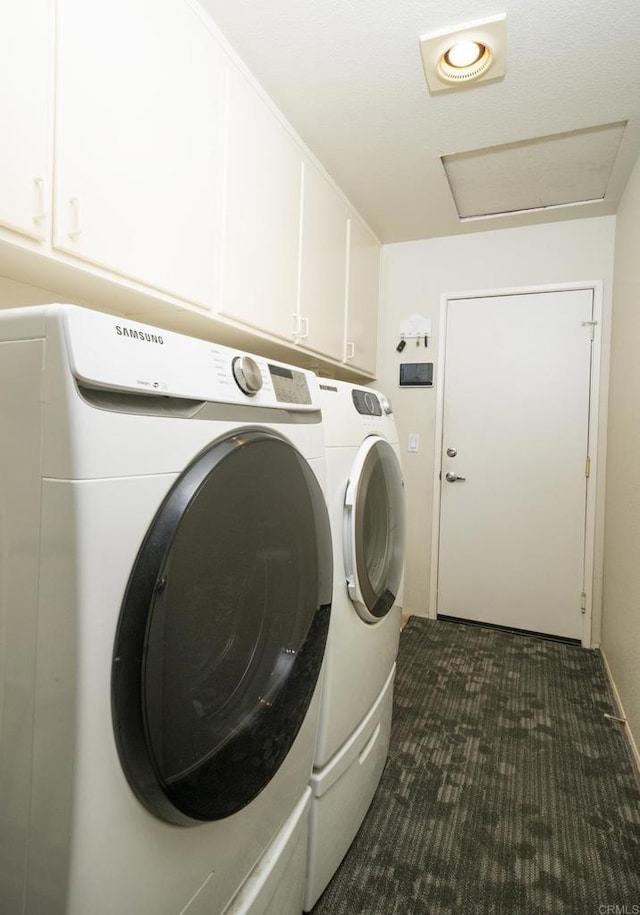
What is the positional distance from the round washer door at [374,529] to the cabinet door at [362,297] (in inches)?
49.3

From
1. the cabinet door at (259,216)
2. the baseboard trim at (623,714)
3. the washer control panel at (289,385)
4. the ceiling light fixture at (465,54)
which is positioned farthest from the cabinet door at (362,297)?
the baseboard trim at (623,714)

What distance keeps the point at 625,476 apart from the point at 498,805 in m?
1.44

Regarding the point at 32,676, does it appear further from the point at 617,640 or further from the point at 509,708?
the point at 617,640

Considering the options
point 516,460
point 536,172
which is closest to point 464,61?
point 536,172

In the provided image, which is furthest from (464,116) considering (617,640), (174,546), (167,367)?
(617,640)

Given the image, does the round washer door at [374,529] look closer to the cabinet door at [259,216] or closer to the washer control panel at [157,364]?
the washer control panel at [157,364]

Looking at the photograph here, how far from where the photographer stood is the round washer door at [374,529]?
1095 mm

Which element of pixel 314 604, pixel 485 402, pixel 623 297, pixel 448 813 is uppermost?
pixel 623 297

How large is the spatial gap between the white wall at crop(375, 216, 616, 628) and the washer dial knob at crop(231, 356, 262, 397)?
2.30 m

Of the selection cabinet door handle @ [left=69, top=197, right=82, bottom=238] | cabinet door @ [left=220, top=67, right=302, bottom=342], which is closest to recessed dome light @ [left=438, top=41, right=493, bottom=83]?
cabinet door @ [left=220, top=67, right=302, bottom=342]

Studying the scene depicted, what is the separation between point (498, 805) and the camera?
144 centimetres

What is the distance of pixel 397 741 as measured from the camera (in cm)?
174

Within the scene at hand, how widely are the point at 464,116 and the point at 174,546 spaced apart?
6.65 feet

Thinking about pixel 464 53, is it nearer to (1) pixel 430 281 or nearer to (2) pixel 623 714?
(1) pixel 430 281
